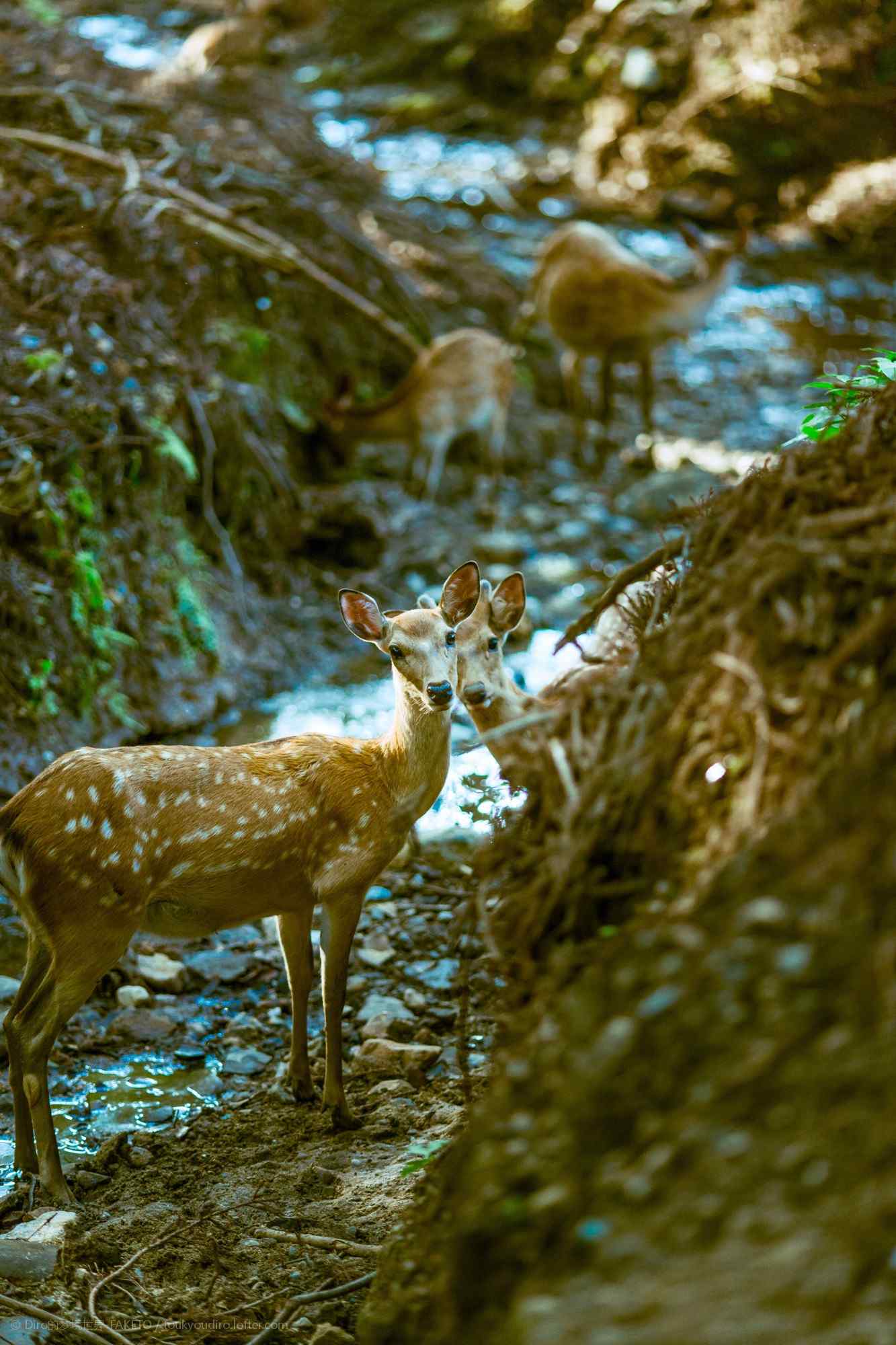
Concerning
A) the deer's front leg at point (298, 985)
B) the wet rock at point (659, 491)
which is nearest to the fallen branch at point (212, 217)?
the wet rock at point (659, 491)

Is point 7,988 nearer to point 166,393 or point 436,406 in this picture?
point 166,393

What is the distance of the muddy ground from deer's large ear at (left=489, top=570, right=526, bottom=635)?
1.26 metres

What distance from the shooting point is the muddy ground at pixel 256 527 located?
3.81 metres

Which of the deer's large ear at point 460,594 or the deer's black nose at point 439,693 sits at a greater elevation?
the deer's large ear at point 460,594

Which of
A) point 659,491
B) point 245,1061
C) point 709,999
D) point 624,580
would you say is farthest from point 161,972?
point 659,491

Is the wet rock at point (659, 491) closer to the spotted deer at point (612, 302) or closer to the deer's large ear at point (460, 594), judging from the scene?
the spotted deer at point (612, 302)

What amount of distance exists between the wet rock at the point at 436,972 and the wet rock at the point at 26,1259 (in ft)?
7.26

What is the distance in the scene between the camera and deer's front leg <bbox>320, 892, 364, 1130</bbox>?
4.59 m

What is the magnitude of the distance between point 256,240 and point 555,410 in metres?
3.80

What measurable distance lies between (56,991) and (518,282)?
36.4 ft

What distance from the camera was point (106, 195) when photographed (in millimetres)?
9086

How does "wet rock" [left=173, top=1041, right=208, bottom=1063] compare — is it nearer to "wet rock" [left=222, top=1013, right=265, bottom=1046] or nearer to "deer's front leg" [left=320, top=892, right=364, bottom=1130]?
"wet rock" [left=222, top=1013, right=265, bottom=1046]

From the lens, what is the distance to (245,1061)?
5.07 m

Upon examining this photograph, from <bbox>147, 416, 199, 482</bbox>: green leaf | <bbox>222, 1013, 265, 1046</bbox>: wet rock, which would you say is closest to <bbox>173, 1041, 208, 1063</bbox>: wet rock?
<bbox>222, 1013, 265, 1046</bbox>: wet rock
